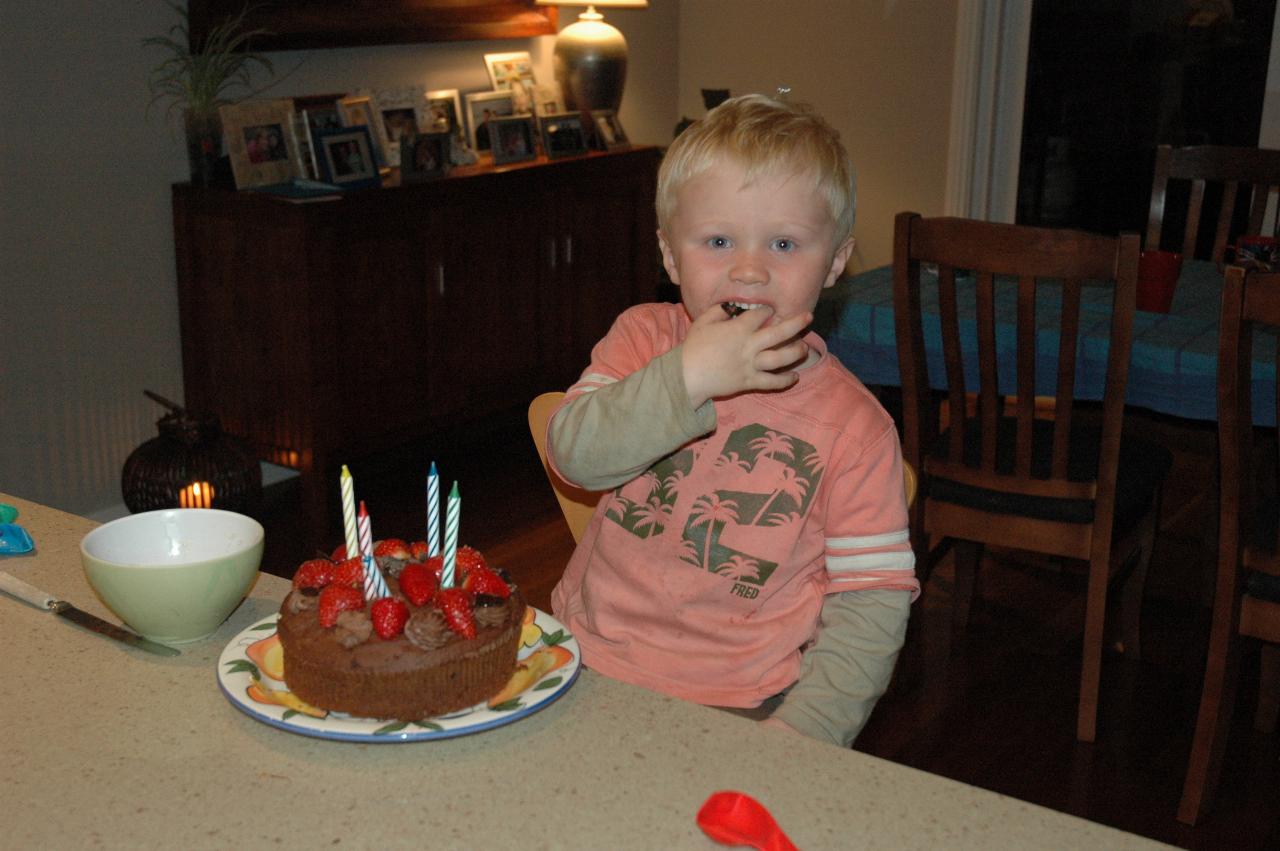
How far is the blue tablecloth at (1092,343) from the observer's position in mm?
2387

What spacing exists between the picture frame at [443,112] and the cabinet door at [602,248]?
425mm

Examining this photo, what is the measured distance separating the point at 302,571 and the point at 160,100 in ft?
8.96

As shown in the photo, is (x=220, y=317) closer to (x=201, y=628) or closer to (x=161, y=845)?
(x=201, y=628)

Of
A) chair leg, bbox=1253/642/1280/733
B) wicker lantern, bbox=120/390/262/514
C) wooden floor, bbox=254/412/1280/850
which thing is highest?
wicker lantern, bbox=120/390/262/514

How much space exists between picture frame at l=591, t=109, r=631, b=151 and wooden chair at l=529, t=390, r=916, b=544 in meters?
3.02

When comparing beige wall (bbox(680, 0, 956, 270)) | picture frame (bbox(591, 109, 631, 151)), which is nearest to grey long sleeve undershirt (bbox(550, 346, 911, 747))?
picture frame (bbox(591, 109, 631, 151))

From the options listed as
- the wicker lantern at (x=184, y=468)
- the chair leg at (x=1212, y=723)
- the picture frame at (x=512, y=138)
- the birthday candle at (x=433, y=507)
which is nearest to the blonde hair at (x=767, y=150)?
the birthday candle at (x=433, y=507)

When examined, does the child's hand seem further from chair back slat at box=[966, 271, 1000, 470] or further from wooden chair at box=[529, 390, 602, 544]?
chair back slat at box=[966, 271, 1000, 470]

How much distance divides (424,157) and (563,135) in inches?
26.5

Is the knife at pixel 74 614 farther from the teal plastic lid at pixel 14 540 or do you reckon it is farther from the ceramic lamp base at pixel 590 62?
the ceramic lamp base at pixel 590 62

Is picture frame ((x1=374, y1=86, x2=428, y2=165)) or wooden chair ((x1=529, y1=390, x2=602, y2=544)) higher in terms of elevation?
picture frame ((x1=374, y1=86, x2=428, y2=165))

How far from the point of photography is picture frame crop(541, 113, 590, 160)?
13.6ft

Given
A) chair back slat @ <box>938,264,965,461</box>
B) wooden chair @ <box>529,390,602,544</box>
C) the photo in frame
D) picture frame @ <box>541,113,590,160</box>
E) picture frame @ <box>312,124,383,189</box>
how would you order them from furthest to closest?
the photo in frame → picture frame @ <box>541,113,590,160</box> → picture frame @ <box>312,124,383,189</box> → chair back slat @ <box>938,264,965,461</box> → wooden chair @ <box>529,390,602,544</box>

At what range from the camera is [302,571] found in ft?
3.22
